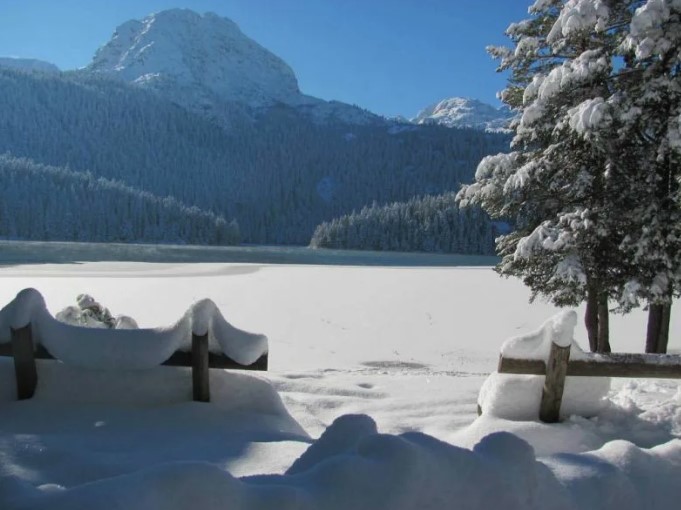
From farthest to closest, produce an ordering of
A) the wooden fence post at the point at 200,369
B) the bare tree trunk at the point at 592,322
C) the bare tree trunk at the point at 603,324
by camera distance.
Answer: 1. the bare tree trunk at the point at 592,322
2. the bare tree trunk at the point at 603,324
3. the wooden fence post at the point at 200,369

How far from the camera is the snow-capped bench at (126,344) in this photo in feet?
15.5

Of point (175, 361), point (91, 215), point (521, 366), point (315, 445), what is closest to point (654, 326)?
point (521, 366)

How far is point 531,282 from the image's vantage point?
10.0 m

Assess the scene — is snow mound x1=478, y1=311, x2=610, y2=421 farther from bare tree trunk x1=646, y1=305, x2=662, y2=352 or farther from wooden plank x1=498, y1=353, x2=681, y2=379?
bare tree trunk x1=646, y1=305, x2=662, y2=352

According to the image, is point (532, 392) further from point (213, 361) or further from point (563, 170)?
point (563, 170)

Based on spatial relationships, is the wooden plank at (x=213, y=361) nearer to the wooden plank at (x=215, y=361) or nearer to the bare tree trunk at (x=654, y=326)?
the wooden plank at (x=215, y=361)

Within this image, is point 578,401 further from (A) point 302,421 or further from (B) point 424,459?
(B) point 424,459

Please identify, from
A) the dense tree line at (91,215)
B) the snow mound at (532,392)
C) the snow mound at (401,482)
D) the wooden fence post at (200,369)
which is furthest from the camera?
the dense tree line at (91,215)

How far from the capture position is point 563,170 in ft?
31.9

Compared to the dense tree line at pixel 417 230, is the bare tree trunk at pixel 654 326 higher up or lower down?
lower down

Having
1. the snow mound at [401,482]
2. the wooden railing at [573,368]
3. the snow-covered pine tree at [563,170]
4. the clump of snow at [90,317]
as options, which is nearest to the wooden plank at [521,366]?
the wooden railing at [573,368]

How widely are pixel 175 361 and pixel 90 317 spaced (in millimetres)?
4297

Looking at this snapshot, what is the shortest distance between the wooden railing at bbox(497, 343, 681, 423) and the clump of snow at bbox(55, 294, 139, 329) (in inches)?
233

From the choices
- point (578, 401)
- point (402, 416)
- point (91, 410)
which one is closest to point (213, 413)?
point (91, 410)
